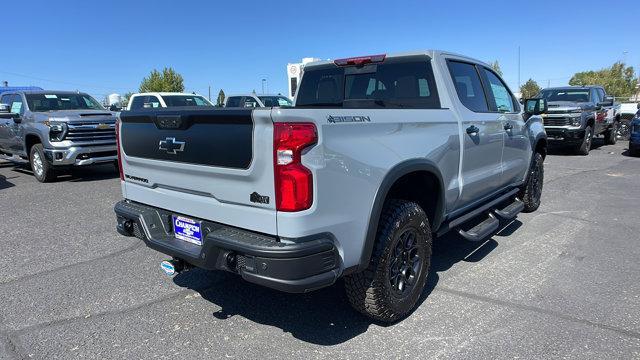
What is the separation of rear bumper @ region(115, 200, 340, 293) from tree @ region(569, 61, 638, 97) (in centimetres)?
6167

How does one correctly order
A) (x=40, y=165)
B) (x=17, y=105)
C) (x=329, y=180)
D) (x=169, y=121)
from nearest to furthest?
(x=329, y=180) < (x=169, y=121) < (x=40, y=165) < (x=17, y=105)

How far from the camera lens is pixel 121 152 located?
365 centimetres

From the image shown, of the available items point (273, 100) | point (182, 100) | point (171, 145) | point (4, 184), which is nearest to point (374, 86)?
point (171, 145)

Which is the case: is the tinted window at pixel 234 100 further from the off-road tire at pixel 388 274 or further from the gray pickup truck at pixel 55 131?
the off-road tire at pixel 388 274

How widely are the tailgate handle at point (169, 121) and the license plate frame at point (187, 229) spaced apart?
2.03 ft

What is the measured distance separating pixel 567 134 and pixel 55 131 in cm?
1274

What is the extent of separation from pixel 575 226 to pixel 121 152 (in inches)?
211

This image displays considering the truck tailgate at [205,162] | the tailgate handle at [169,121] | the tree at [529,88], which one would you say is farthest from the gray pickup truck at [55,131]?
the tree at [529,88]

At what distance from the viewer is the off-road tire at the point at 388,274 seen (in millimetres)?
2975

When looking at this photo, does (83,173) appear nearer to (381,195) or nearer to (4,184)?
(4,184)

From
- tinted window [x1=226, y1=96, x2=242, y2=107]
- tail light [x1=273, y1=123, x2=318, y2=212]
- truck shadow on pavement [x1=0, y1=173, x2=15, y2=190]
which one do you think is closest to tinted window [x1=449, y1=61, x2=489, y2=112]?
tail light [x1=273, y1=123, x2=318, y2=212]

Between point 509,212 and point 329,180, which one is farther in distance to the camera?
point 509,212

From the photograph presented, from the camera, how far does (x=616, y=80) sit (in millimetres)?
55375

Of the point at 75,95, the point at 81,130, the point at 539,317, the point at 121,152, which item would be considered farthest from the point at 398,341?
the point at 75,95
